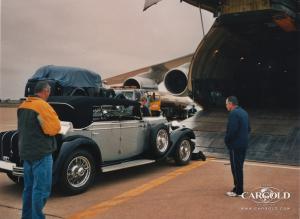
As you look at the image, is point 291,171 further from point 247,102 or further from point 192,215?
point 247,102

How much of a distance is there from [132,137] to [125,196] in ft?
5.84

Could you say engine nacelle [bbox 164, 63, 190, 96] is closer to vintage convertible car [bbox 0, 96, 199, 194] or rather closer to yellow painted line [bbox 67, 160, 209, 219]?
vintage convertible car [bbox 0, 96, 199, 194]

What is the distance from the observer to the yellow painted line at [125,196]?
507 centimetres

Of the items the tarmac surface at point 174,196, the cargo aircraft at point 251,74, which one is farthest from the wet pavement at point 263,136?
the tarmac surface at point 174,196

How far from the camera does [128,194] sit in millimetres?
6121

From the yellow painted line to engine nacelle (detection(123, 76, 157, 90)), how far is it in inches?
551

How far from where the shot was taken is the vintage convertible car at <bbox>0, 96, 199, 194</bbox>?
595cm

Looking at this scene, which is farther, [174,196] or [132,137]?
[132,137]

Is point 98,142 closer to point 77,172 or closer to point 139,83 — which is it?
point 77,172

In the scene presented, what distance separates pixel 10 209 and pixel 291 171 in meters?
5.94

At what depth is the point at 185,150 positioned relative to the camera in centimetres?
880

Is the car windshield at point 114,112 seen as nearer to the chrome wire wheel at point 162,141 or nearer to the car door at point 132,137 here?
Result: the car door at point 132,137

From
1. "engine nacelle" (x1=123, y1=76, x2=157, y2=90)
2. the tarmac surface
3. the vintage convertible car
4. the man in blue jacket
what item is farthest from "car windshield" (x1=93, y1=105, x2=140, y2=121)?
"engine nacelle" (x1=123, y1=76, x2=157, y2=90)

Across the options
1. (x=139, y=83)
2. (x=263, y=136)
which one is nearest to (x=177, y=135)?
(x=263, y=136)
